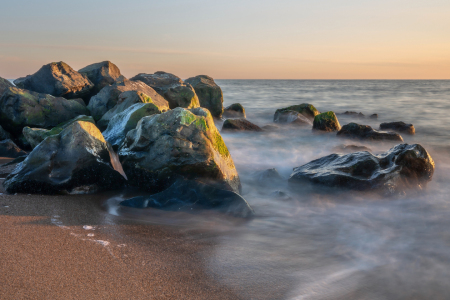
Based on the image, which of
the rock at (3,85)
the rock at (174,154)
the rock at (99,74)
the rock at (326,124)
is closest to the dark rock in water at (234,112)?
the rock at (326,124)

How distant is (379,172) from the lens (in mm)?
4855

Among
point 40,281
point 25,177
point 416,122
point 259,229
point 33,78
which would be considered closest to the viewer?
point 40,281

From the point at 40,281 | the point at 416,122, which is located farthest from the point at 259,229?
the point at 416,122

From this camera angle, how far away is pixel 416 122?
1402 cm

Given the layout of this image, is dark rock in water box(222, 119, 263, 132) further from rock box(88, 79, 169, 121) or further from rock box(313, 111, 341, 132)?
rock box(88, 79, 169, 121)

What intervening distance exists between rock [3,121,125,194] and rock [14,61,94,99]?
4.59 m

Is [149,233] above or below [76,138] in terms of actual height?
below

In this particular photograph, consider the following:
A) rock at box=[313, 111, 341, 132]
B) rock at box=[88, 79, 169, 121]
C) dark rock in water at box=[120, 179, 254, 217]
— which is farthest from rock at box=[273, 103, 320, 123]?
dark rock in water at box=[120, 179, 254, 217]

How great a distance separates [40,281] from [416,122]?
1478cm

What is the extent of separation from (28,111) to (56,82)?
5.56 feet

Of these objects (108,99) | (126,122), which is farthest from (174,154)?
(108,99)

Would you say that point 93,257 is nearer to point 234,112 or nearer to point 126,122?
point 126,122

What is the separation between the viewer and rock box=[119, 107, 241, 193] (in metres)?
4.15

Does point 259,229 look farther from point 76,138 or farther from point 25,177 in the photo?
point 25,177
